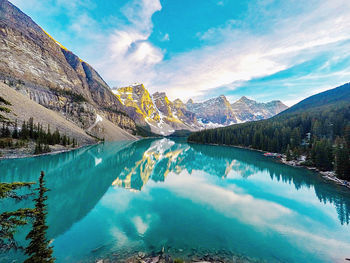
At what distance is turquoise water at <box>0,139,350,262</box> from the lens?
39.3ft

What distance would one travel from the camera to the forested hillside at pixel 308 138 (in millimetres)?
39688

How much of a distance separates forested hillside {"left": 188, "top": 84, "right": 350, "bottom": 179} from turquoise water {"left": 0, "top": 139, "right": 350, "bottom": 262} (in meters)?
14.0

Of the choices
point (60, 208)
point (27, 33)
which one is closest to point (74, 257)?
point (60, 208)

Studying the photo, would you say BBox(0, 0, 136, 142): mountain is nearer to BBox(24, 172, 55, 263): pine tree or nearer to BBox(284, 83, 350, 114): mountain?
BBox(24, 172, 55, 263): pine tree

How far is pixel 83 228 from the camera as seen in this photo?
14.1m

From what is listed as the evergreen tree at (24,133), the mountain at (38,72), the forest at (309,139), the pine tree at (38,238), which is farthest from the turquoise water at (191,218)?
the mountain at (38,72)

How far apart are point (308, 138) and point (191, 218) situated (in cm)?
8162

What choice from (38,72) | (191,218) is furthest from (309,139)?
(38,72)

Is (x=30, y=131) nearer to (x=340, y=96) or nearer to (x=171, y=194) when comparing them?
(x=171, y=194)

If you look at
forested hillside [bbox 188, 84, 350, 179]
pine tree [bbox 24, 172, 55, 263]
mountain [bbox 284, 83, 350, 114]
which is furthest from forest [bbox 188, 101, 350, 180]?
mountain [bbox 284, 83, 350, 114]

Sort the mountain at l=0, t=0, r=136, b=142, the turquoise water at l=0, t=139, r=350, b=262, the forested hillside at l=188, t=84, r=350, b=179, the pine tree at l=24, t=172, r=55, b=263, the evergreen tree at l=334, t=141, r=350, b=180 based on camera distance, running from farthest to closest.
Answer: the mountain at l=0, t=0, r=136, b=142
the forested hillside at l=188, t=84, r=350, b=179
the evergreen tree at l=334, t=141, r=350, b=180
the turquoise water at l=0, t=139, r=350, b=262
the pine tree at l=24, t=172, r=55, b=263

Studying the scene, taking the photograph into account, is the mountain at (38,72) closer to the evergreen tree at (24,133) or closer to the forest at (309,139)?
the evergreen tree at (24,133)

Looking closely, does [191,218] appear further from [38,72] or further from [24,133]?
[38,72]

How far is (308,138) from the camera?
72875 millimetres
